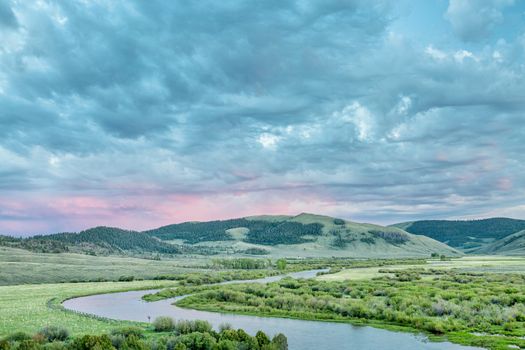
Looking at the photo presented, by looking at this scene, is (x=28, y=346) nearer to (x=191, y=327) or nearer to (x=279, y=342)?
(x=191, y=327)

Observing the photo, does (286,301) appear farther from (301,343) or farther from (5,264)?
Result: (5,264)

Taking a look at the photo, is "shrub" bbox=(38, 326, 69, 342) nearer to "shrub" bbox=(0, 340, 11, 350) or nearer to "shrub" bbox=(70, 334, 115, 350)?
"shrub" bbox=(0, 340, 11, 350)

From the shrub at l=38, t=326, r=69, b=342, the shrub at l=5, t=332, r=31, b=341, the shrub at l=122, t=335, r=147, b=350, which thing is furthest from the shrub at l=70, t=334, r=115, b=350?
the shrub at l=5, t=332, r=31, b=341

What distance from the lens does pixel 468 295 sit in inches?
2136

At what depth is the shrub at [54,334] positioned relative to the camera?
3422cm

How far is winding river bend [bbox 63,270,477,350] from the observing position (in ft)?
113

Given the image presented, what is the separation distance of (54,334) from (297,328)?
66.8ft

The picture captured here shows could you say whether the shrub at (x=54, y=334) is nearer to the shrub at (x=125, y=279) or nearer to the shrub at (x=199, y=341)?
the shrub at (x=199, y=341)

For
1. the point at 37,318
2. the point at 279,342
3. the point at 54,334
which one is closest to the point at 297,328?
the point at 279,342

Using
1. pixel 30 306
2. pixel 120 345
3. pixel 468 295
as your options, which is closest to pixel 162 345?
pixel 120 345

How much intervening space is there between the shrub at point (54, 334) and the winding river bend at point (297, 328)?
13324 millimetres

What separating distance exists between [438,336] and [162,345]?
21.5 meters

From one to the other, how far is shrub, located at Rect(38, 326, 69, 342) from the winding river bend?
13.3 metres

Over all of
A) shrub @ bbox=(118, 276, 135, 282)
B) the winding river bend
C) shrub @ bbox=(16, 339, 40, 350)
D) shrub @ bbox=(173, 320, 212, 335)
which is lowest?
the winding river bend
